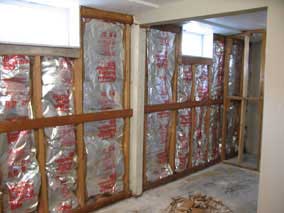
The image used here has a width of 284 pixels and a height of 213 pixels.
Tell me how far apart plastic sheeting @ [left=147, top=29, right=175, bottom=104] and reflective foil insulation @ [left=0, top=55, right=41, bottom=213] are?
159 centimetres

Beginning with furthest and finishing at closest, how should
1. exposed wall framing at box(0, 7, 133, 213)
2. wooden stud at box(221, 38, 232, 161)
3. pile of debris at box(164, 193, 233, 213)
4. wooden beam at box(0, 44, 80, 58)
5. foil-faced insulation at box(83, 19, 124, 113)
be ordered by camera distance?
wooden stud at box(221, 38, 232, 161) → pile of debris at box(164, 193, 233, 213) → foil-faced insulation at box(83, 19, 124, 113) → exposed wall framing at box(0, 7, 133, 213) → wooden beam at box(0, 44, 80, 58)

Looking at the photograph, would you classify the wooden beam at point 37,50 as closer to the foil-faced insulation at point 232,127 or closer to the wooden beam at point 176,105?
the wooden beam at point 176,105

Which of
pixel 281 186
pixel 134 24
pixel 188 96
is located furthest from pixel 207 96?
pixel 281 186

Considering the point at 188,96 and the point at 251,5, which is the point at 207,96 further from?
the point at 251,5

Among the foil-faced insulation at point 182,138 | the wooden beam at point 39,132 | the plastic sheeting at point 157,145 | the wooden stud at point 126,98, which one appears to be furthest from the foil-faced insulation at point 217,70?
the wooden beam at point 39,132

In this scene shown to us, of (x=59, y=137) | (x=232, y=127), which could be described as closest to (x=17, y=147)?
(x=59, y=137)

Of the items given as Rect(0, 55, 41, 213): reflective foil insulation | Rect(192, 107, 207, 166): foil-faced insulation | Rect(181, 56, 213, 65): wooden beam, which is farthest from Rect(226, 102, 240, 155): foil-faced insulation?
Rect(0, 55, 41, 213): reflective foil insulation

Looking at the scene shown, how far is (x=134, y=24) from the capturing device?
3.30 metres

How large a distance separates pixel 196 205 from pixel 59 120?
1780 mm

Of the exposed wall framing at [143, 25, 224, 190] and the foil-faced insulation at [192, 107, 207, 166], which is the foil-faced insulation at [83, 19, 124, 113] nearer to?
the exposed wall framing at [143, 25, 224, 190]

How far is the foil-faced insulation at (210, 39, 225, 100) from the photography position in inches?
187

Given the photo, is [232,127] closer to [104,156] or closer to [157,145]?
[157,145]

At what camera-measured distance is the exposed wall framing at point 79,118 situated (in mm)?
2590

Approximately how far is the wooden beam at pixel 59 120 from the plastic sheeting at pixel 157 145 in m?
0.50
